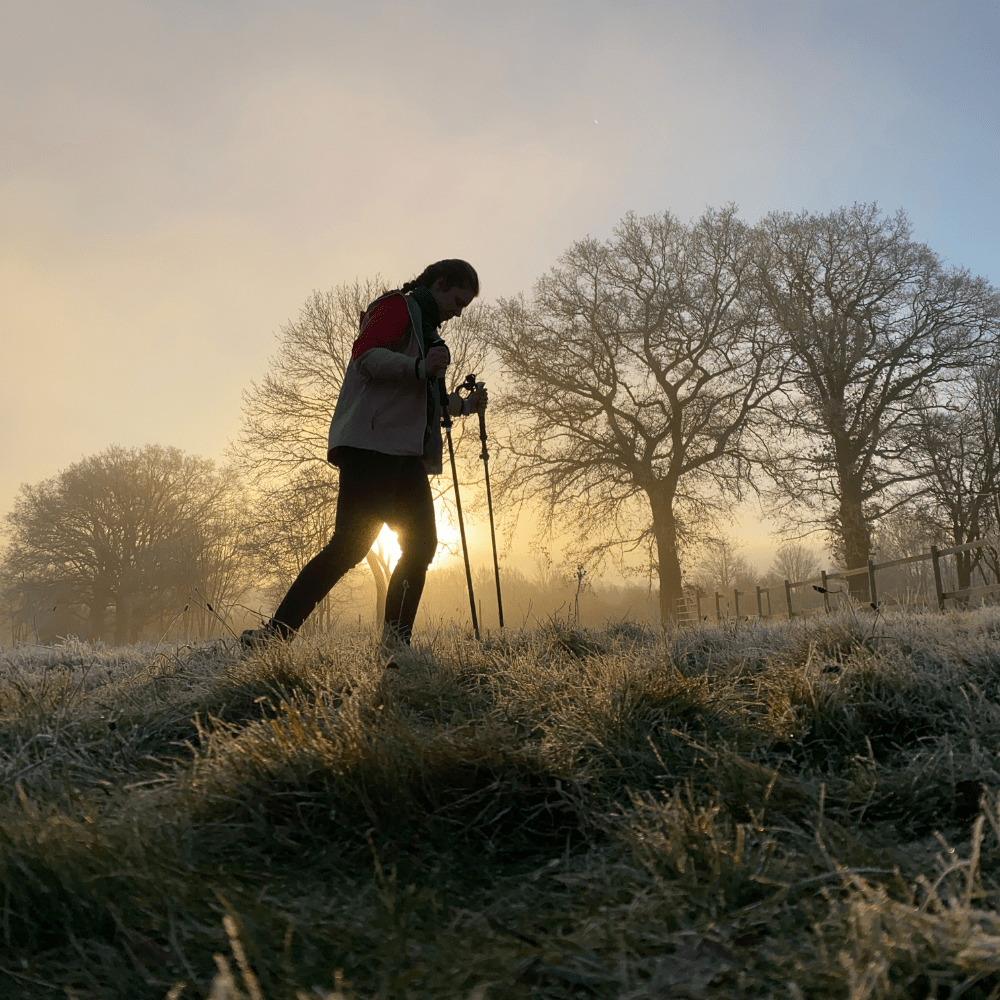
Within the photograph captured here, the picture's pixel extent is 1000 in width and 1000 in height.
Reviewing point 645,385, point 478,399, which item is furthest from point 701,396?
point 478,399

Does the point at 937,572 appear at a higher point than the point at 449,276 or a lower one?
lower

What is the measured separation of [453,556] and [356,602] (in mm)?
16706

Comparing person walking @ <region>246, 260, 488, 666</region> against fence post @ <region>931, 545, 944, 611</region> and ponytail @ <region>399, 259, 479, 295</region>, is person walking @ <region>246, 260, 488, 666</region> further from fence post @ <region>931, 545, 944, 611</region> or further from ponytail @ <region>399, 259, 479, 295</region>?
fence post @ <region>931, 545, 944, 611</region>

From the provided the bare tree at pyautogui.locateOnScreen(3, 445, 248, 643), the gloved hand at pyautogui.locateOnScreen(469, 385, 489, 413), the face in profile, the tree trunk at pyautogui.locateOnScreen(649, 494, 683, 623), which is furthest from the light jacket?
the bare tree at pyautogui.locateOnScreen(3, 445, 248, 643)

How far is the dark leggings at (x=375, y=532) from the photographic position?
3.76 m

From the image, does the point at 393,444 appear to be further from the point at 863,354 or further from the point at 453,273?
the point at 863,354

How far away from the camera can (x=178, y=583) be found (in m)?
31.5

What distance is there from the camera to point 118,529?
105ft

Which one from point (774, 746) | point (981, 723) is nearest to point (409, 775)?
point (774, 746)

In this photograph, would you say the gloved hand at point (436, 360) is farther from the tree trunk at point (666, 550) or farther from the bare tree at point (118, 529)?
the bare tree at point (118, 529)

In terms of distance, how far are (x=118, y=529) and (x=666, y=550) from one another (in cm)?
2394

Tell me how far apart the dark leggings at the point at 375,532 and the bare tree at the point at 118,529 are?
28.1m

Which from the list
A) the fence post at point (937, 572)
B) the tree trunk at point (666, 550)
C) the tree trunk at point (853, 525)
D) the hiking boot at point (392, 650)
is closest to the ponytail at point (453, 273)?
the hiking boot at point (392, 650)

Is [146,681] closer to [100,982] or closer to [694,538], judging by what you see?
[100,982]
